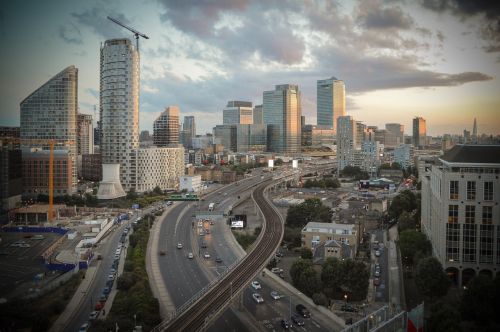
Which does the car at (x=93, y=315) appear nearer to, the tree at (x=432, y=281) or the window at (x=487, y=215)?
the tree at (x=432, y=281)

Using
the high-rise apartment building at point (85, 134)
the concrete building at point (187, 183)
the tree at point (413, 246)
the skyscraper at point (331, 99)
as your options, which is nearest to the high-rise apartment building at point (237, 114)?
the skyscraper at point (331, 99)

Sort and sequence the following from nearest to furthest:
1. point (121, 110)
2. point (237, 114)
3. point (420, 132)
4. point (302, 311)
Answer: point (302, 311) → point (121, 110) → point (420, 132) → point (237, 114)

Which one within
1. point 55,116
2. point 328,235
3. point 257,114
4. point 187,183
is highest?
point 257,114

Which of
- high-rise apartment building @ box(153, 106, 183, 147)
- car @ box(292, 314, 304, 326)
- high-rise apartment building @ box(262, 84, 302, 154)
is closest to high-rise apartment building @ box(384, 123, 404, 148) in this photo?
high-rise apartment building @ box(262, 84, 302, 154)

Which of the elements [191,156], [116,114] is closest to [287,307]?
[116,114]

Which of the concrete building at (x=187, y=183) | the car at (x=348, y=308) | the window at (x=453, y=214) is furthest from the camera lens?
the concrete building at (x=187, y=183)

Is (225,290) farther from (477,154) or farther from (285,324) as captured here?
(477,154)

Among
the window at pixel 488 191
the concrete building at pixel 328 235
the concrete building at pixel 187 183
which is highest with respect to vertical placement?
the window at pixel 488 191

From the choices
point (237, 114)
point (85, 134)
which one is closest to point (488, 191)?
point (85, 134)
